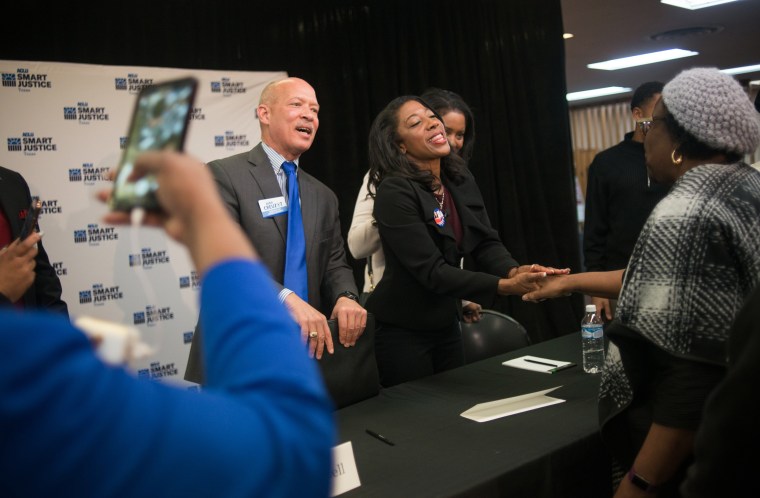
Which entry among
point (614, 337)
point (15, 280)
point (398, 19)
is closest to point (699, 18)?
point (398, 19)

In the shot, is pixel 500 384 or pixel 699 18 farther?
pixel 699 18

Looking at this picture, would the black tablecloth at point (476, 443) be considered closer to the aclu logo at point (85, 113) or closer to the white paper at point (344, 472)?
the white paper at point (344, 472)

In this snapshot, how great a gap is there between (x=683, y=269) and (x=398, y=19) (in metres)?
4.32

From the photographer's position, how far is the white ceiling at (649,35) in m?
6.45

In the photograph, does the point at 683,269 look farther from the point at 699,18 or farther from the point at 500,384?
the point at 699,18

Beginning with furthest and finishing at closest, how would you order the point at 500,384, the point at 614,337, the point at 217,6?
the point at 217,6 < the point at 500,384 < the point at 614,337

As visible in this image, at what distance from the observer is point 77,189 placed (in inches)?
143

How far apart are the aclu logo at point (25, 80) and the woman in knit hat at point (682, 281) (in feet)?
10.5

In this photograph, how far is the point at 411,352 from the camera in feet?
7.91

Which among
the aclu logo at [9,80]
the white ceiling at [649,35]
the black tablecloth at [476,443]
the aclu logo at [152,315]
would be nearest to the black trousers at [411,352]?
the black tablecloth at [476,443]

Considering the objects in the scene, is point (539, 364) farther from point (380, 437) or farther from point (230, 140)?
point (230, 140)

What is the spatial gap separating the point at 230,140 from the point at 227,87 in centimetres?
34

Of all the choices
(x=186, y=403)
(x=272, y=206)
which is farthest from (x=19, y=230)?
(x=186, y=403)

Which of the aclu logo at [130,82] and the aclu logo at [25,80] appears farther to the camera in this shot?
the aclu logo at [130,82]
